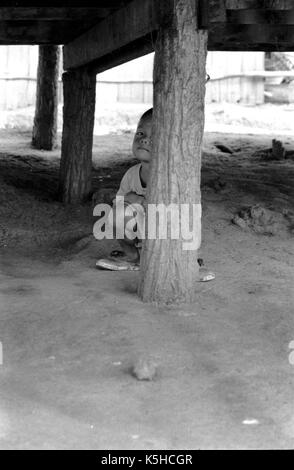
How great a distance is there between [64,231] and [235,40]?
257 centimetres

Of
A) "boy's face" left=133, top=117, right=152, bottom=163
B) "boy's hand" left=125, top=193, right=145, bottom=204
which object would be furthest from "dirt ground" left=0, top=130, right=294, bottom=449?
"boy's face" left=133, top=117, right=152, bottom=163

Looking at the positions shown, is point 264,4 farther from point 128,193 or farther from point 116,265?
point 116,265

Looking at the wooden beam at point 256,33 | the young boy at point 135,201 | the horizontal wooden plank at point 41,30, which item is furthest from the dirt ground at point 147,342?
the horizontal wooden plank at point 41,30

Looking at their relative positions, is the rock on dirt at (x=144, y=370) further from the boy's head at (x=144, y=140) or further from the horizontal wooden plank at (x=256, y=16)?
the horizontal wooden plank at (x=256, y=16)

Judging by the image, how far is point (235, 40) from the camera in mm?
8195

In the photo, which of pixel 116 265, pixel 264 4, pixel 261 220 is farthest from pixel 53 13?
pixel 261 220

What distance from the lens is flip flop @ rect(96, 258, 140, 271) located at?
6.62m

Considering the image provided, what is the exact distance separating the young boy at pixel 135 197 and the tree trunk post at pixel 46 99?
5667mm

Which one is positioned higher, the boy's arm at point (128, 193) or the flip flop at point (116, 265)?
the boy's arm at point (128, 193)

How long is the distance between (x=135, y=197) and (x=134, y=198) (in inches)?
0.4

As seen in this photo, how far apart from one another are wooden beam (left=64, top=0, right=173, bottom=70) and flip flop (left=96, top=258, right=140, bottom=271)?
1797 millimetres

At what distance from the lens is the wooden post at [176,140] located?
544 centimetres

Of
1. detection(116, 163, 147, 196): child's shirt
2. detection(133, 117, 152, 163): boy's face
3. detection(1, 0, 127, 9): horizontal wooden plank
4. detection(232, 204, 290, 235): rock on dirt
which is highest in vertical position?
detection(1, 0, 127, 9): horizontal wooden plank

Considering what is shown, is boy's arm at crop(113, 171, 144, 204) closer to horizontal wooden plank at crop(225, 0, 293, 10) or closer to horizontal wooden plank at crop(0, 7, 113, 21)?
horizontal wooden plank at crop(225, 0, 293, 10)
